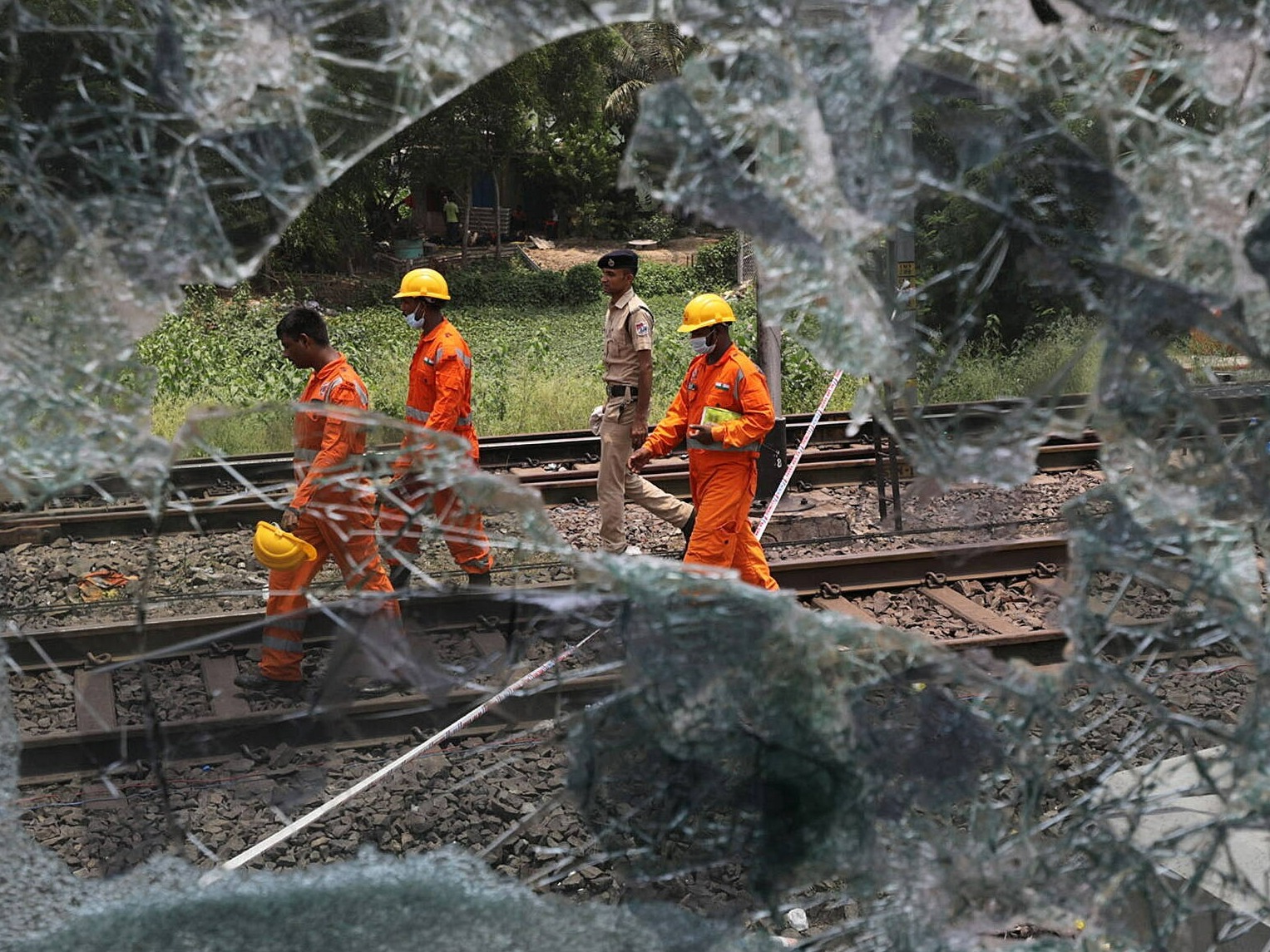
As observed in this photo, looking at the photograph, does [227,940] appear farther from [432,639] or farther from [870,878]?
[870,878]

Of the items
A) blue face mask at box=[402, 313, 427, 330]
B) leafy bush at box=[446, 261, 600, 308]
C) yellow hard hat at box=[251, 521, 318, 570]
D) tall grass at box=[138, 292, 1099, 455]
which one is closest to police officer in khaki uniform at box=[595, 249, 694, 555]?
blue face mask at box=[402, 313, 427, 330]

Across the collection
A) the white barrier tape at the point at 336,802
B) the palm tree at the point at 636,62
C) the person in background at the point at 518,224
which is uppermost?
the palm tree at the point at 636,62

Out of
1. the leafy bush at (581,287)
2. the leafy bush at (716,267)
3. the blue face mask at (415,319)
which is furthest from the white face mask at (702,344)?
the leafy bush at (716,267)

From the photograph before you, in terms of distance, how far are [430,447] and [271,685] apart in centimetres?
320

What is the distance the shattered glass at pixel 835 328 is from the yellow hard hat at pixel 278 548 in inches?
90.2

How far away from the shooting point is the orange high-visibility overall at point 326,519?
132 inches

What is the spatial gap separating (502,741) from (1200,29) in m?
3.48

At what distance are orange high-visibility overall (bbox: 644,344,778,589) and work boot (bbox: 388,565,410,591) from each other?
2.67 metres

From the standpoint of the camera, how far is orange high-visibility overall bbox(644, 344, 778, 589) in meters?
6.24

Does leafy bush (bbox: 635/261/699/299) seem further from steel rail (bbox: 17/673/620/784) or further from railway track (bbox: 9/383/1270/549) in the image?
steel rail (bbox: 17/673/620/784)

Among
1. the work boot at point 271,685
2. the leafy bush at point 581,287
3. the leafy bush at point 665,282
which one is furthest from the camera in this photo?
the leafy bush at point 665,282

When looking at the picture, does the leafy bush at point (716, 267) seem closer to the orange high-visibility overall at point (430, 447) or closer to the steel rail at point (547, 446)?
the steel rail at point (547, 446)

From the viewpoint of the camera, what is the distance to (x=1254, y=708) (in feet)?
8.64

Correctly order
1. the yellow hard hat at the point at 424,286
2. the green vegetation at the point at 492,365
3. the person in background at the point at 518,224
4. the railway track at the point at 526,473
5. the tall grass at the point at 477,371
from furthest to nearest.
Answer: the person in background at the point at 518,224, the tall grass at the point at 477,371, the railway track at the point at 526,473, the green vegetation at the point at 492,365, the yellow hard hat at the point at 424,286
